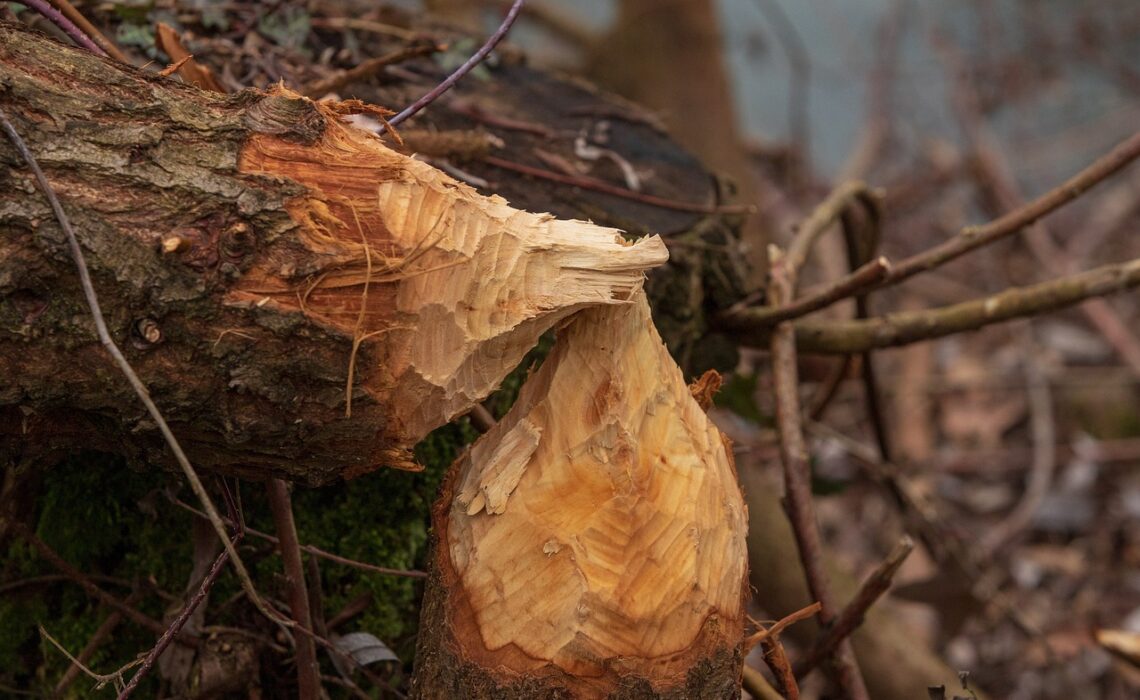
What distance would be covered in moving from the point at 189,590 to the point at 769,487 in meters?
1.62

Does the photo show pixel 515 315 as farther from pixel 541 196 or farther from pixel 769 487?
pixel 769 487

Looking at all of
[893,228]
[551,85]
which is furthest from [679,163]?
[893,228]

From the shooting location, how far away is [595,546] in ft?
3.50

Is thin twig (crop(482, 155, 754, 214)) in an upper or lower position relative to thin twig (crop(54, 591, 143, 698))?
upper

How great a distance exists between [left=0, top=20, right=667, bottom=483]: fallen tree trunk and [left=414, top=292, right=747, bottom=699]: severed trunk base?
0.08 metres

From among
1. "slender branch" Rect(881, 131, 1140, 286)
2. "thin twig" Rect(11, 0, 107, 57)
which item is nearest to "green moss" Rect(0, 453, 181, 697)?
"thin twig" Rect(11, 0, 107, 57)

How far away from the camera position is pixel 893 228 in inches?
225

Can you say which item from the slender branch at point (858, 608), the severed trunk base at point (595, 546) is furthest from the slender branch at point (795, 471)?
the severed trunk base at point (595, 546)

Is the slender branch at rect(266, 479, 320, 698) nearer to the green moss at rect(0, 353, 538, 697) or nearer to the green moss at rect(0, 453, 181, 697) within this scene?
the green moss at rect(0, 353, 538, 697)

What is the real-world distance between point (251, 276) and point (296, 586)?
45 cm

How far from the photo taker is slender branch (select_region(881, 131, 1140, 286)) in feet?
6.08

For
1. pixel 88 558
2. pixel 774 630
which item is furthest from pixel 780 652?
pixel 88 558

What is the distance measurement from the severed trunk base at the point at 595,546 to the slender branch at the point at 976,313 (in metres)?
0.83

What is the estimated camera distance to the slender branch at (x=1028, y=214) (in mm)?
1854
